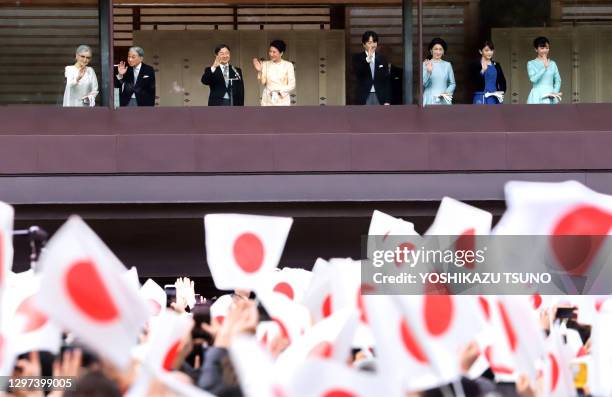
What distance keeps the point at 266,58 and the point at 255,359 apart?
46.7 feet

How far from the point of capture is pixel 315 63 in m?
19.6

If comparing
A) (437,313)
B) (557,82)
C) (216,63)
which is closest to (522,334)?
(437,313)

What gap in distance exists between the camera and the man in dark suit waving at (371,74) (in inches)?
768

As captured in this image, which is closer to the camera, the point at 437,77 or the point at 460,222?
the point at 460,222

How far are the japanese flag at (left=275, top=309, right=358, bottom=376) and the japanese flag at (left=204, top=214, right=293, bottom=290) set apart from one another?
2.01 m

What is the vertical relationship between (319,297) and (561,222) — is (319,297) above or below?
below

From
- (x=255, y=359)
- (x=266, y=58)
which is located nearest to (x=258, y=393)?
(x=255, y=359)

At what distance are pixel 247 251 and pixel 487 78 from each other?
1074cm

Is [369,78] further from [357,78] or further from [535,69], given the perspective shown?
[535,69]

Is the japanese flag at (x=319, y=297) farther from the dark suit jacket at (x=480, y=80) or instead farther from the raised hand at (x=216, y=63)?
the dark suit jacket at (x=480, y=80)

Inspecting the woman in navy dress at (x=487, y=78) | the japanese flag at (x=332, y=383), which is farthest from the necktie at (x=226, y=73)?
the japanese flag at (x=332, y=383)

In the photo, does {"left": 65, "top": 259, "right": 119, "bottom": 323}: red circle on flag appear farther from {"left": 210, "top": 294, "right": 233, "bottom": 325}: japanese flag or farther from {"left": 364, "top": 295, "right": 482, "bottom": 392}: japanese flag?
{"left": 210, "top": 294, "right": 233, "bottom": 325}: japanese flag

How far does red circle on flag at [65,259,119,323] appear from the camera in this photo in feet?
21.6

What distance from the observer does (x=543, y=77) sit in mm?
19844
